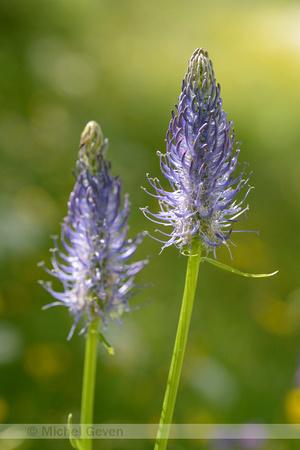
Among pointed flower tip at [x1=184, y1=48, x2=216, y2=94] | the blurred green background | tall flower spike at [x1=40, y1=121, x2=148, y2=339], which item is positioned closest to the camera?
pointed flower tip at [x1=184, y1=48, x2=216, y2=94]

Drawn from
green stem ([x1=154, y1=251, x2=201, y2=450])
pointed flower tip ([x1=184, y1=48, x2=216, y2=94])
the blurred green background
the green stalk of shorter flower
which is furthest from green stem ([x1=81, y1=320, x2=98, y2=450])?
the blurred green background

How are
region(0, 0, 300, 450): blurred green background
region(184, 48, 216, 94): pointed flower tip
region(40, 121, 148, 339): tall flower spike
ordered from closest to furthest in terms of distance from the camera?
region(184, 48, 216, 94): pointed flower tip, region(40, 121, 148, 339): tall flower spike, region(0, 0, 300, 450): blurred green background

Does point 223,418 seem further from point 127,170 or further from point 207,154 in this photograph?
point 207,154

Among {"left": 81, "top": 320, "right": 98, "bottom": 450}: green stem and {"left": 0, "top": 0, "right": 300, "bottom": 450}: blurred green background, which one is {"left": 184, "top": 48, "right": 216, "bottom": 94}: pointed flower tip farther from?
{"left": 0, "top": 0, "right": 300, "bottom": 450}: blurred green background

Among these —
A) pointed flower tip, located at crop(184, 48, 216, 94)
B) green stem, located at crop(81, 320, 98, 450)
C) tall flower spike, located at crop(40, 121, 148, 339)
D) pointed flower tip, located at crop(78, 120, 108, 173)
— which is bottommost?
green stem, located at crop(81, 320, 98, 450)

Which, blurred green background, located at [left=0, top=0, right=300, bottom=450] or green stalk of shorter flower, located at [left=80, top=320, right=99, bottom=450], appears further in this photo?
blurred green background, located at [left=0, top=0, right=300, bottom=450]

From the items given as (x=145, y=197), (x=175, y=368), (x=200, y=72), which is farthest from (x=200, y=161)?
(x=145, y=197)

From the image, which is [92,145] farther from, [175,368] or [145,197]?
[145,197]
